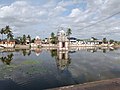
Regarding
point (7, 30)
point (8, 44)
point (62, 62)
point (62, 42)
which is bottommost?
point (62, 62)

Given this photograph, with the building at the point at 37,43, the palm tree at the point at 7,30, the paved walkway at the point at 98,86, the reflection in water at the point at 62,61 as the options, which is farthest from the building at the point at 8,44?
the paved walkway at the point at 98,86

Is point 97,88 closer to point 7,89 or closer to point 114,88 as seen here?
point 114,88

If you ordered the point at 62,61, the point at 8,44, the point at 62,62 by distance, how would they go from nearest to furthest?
the point at 62,62 → the point at 62,61 → the point at 8,44

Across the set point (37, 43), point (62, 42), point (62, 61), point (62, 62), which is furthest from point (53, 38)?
point (62, 62)

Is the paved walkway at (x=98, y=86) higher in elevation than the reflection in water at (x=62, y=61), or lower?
higher

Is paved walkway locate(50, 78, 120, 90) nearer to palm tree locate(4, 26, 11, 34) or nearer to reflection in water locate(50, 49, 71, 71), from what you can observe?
reflection in water locate(50, 49, 71, 71)

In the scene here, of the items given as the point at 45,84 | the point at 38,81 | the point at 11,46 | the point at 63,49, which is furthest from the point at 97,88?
the point at 11,46

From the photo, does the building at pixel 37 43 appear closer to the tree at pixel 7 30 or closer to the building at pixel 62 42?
the tree at pixel 7 30

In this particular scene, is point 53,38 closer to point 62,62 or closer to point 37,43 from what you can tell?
point 37,43

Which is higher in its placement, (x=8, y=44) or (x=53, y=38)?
(x=53, y=38)

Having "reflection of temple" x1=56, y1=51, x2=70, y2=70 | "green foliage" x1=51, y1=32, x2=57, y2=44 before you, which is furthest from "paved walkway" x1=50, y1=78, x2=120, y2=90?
"green foliage" x1=51, y1=32, x2=57, y2=44

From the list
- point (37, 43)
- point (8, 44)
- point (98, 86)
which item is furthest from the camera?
point (37, 43)

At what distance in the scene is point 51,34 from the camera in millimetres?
186250

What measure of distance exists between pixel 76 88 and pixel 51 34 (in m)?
165
